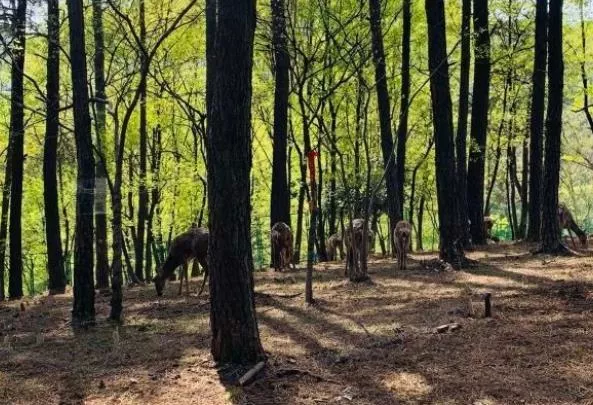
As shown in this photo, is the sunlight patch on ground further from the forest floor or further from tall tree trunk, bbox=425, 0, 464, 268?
tall tree trunk, bbox=425, 0, 464, 268

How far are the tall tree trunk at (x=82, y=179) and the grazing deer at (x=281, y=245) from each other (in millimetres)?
6909

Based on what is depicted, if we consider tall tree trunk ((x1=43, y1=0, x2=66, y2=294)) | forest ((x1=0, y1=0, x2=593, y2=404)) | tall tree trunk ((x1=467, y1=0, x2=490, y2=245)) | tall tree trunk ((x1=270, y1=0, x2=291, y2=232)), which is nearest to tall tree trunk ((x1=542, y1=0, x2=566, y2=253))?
forest ((x1=0, y1=0, x2=593, y2=404))

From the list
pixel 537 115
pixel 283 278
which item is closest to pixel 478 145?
pixel 537 115

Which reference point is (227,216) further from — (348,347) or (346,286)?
(346,286)

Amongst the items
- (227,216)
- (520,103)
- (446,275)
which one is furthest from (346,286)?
(520,103)

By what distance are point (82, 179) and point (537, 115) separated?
1451 cm

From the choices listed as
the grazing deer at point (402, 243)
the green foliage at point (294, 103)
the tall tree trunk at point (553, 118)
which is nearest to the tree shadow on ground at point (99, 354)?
A: the grazing deer at point (402, 243)

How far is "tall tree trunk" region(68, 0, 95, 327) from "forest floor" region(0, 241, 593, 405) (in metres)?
0.57

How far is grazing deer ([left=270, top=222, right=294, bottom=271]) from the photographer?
1742 centimetres

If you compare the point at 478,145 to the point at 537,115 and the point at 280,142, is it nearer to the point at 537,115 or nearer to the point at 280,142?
the point at 537,115

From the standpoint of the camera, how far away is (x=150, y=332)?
10.4m

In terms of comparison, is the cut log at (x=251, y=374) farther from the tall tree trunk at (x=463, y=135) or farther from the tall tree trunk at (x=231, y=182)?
the tall tree trunk at (x=463, y=135)

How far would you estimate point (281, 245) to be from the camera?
57.8ft

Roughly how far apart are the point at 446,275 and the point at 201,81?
51.3ft
